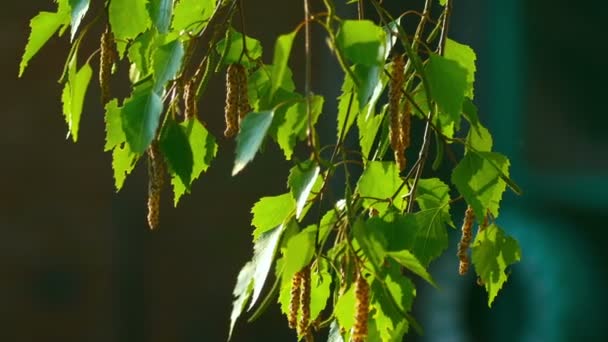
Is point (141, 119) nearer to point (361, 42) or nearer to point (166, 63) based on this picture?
point (166, 63)

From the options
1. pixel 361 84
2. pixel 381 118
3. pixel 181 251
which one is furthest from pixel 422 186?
pixel 181 251

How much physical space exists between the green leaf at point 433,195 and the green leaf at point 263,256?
18 cm

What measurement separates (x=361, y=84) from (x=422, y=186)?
0.26 meters

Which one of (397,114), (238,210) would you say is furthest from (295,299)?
(238,210)

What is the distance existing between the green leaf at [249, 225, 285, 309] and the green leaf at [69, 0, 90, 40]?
19cm

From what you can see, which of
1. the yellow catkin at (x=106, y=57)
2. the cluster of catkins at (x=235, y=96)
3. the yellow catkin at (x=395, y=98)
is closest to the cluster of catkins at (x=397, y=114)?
the yellow catkin at (x=395, y=98)

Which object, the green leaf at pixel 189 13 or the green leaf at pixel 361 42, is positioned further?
the green leaf at pixel 189 13

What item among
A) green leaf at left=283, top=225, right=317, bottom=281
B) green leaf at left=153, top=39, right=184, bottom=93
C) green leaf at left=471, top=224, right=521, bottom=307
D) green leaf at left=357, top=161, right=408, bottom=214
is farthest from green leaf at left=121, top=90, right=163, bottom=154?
green leaf at left=471, top=224, right=521, bottom=307

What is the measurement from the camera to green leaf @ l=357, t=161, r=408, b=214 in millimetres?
1011

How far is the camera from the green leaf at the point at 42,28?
3.22 feet

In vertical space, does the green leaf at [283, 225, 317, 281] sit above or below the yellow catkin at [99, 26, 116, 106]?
below

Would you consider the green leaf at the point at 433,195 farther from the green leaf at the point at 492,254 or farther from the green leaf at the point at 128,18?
the green leaf at the point at 128,18

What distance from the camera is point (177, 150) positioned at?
90 centimetres

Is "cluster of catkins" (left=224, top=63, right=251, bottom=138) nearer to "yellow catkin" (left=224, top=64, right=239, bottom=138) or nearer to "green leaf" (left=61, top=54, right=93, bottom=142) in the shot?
"yellow catkin" (left=224, top=64, right=239, bottom=138)
